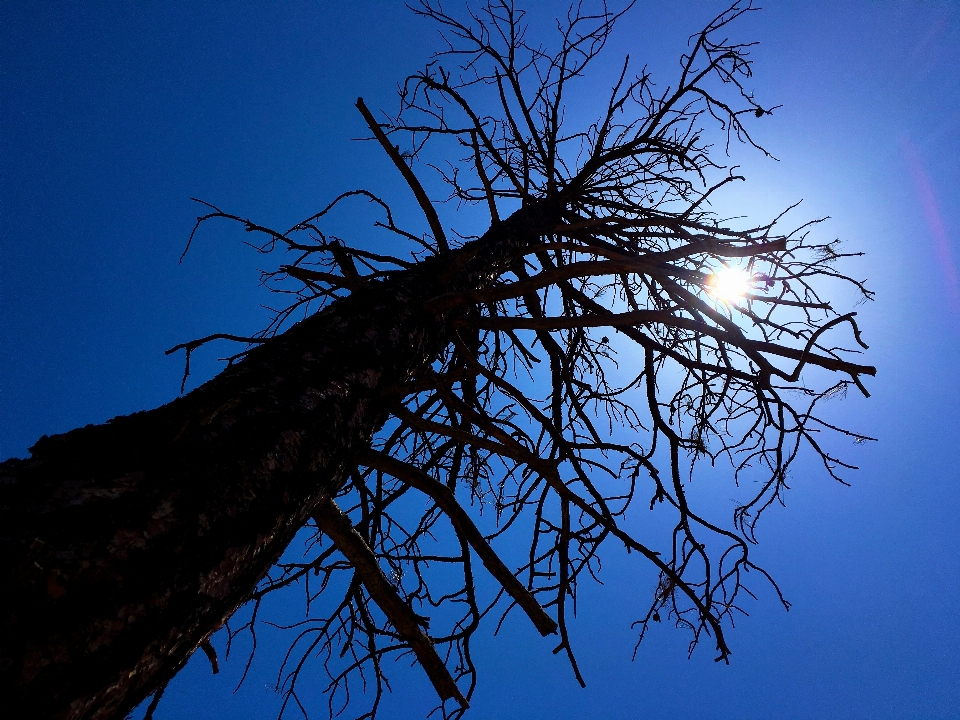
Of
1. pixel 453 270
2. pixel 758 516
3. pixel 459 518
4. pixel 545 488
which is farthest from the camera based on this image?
pixel 545 488

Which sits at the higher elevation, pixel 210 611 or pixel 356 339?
pixel 356 339

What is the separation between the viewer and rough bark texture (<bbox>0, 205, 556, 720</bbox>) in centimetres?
70

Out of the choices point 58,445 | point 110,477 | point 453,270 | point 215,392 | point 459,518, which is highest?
point 453,270

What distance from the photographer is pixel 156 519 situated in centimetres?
87

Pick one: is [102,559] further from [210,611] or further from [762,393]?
[762,393]

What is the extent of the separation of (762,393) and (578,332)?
4.66 ft

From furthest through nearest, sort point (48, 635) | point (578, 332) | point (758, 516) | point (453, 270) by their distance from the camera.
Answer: point (578, 332) < point (758, 516) < point (453, 270) < point (48, 635)

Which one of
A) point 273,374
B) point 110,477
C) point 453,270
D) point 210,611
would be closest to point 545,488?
point 453,270

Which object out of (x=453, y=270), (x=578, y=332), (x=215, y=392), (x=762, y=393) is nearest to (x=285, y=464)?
(x=215, y=392)

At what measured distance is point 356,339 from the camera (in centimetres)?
165

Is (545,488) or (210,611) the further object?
(545,488)

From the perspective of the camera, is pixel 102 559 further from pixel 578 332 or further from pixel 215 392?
pixel 578 332

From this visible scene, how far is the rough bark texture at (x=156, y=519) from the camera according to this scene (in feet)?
2.28

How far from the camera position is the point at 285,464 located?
3.77 feet
